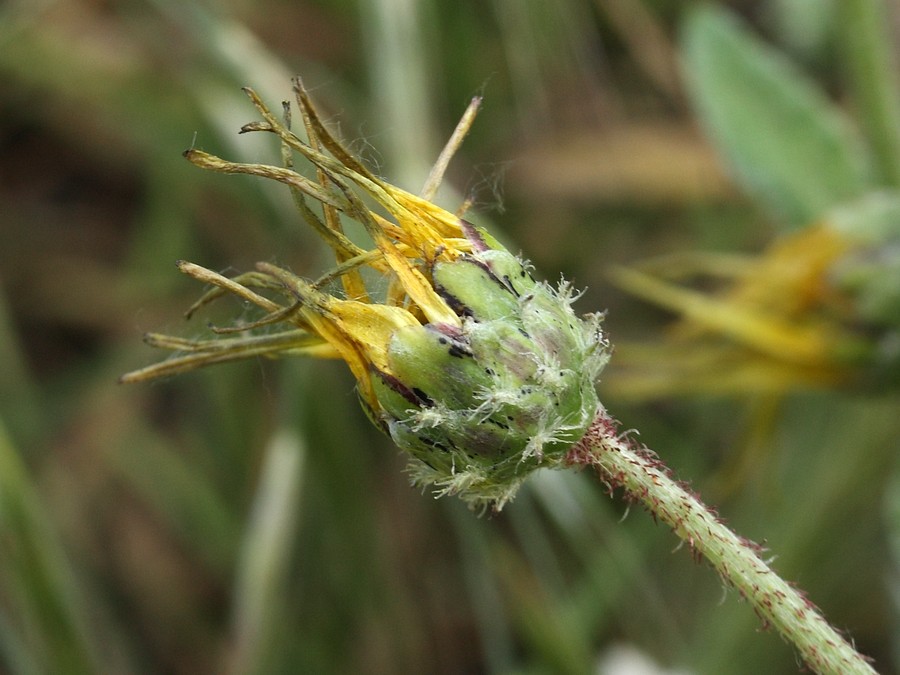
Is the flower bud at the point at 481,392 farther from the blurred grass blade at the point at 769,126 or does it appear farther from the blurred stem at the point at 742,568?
the blurred grass blade at the point at 769,126

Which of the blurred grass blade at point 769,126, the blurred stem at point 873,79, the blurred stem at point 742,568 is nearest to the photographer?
the blurred stem at point 742,568

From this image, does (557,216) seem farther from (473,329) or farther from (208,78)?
(473,329)

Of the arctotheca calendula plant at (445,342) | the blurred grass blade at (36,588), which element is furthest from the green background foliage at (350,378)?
the arctotheca calendula plant at (445,342)

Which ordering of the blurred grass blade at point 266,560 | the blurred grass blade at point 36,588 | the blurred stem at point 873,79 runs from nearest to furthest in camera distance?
the blurred grass blade at point 36,588, the blurred grass blade at point 266,560, the blurred stem at point 873,79

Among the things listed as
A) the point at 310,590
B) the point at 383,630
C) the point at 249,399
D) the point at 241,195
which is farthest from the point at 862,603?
the point at 241,195

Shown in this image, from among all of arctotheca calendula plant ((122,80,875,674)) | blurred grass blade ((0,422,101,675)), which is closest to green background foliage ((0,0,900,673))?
blurred grass blade ((0,422,101,675))

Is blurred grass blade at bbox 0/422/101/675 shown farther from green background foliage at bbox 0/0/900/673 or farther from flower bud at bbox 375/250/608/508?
flower bud at bbox 375/250/608/508
